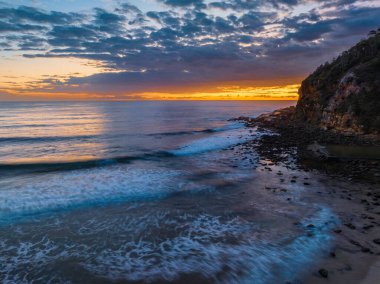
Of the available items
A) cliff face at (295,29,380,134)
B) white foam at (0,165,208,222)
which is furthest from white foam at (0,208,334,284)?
cliff face at (295,29,380,134)

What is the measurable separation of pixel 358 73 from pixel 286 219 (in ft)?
101

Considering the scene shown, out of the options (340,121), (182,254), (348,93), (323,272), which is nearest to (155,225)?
(182,254)

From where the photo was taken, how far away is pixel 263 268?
8508 millimetres

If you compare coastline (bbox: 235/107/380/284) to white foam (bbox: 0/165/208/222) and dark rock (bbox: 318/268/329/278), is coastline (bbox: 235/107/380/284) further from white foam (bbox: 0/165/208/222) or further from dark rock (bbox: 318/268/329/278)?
white foam (bbox: 0/165/208/222)

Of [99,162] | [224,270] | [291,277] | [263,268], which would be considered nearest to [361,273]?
[291,277]

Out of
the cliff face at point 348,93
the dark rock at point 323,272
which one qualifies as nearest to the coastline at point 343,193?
the dark rock at point 323,272

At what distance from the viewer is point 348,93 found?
34406 millimetres

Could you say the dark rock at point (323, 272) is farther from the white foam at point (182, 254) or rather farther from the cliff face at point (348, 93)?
the cliff face at point (348, 93)

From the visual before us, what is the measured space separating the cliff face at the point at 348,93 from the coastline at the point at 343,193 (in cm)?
291

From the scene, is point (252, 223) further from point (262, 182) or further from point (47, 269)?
point (47, 269)

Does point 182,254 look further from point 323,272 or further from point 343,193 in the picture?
point 343,193

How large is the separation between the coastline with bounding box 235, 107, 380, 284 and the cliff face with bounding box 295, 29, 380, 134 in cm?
291

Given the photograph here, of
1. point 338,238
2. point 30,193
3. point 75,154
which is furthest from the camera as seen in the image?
point 75,154

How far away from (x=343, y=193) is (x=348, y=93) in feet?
80.4
